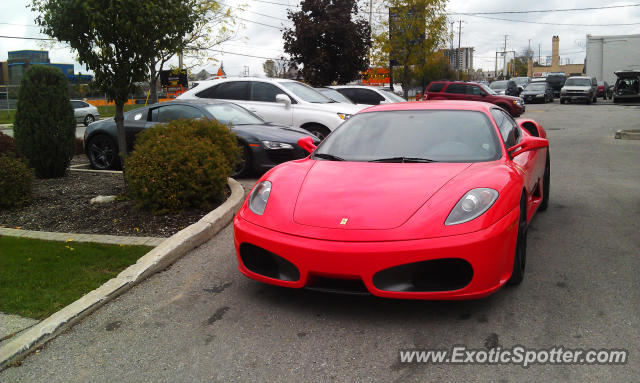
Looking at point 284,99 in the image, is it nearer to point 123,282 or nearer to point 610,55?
point 123,282

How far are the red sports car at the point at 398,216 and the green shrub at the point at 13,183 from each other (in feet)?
13.0

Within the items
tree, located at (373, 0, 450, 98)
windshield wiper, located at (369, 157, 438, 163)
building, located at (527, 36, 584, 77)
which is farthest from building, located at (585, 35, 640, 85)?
building, located at (527, 36, 584, 77)

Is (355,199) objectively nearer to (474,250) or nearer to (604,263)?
(474,250)

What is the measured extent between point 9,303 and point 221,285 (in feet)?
4.75

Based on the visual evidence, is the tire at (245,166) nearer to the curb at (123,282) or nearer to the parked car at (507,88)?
the curb at (123,282)

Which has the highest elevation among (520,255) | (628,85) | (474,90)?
(628,85)

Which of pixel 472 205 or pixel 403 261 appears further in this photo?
pixel 472 205

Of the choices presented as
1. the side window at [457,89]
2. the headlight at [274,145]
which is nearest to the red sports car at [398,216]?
the headlight at [274,145]

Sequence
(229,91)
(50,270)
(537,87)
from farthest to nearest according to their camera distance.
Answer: (537,87) < (229,91) < (50,270)

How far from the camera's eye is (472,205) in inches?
139

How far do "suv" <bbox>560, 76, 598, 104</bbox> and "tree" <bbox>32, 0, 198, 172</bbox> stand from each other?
109 feet

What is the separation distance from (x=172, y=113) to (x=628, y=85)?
3301 centimetres

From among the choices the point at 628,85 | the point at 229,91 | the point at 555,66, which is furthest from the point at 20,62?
the point at 555,66

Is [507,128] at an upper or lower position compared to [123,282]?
upper
